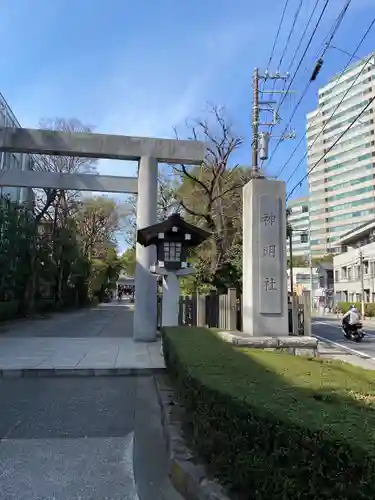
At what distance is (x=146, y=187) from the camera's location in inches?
535

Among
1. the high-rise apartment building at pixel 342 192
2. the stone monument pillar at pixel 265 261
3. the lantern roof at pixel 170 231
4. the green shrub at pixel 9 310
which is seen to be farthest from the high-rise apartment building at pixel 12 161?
the high-rise apartment building at pixel 342 192

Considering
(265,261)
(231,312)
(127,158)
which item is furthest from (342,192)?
(265,261)

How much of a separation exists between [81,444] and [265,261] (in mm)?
6102

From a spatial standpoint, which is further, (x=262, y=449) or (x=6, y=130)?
(x=6, y=130)

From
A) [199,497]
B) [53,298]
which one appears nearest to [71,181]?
[199,497]

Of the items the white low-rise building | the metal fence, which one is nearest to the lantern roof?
the metal fence

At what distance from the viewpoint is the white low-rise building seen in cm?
4031

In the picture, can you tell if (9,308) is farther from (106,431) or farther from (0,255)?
(106,431)

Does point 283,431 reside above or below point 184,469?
above

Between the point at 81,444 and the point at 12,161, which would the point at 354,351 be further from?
the point at 12,161

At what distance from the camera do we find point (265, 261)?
956cm

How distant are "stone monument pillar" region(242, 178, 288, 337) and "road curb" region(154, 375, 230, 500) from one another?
459cm

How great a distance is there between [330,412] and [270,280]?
6.98 m

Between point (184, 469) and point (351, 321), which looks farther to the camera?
point (351, 321)
